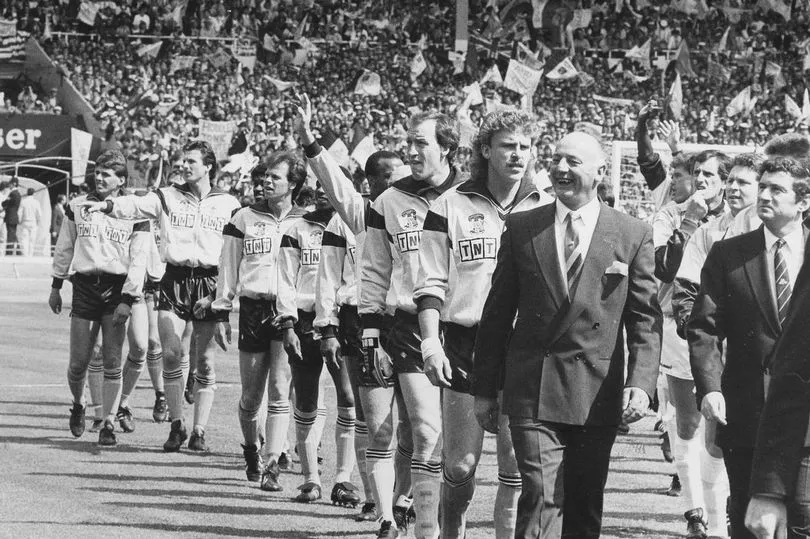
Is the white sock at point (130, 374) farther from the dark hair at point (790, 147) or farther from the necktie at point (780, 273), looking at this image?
the necktie at point (780, 273)

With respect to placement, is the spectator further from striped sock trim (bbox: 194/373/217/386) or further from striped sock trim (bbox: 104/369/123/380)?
striped sock trim (bbox: 194/373/217/386)

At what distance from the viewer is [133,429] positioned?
13523 millimetres

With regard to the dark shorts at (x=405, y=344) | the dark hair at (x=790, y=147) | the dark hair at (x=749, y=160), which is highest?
the dark hair at (x=790, y=147)

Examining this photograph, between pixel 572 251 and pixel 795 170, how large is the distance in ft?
3.21

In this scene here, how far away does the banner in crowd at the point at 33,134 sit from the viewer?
38.2 m

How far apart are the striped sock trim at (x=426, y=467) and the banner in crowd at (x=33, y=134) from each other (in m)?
32.0

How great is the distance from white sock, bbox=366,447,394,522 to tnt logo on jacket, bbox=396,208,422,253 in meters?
1.25

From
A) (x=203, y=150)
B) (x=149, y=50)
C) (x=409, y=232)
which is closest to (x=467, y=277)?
(x=409, y=232)

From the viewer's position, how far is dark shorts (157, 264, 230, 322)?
1296 cm

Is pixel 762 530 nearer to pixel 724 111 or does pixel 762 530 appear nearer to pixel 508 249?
pixel 508 249

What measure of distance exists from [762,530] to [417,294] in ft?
9.34

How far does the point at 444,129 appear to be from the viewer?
26.6ft

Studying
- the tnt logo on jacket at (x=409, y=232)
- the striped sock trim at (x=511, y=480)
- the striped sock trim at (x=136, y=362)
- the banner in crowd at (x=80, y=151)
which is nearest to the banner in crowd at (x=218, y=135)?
the banner in crowd at (x=80, y=151)

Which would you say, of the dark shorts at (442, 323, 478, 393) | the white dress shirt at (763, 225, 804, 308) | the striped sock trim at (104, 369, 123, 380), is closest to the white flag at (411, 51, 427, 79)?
the striped sock trim at (104, 369, 123, 380)
